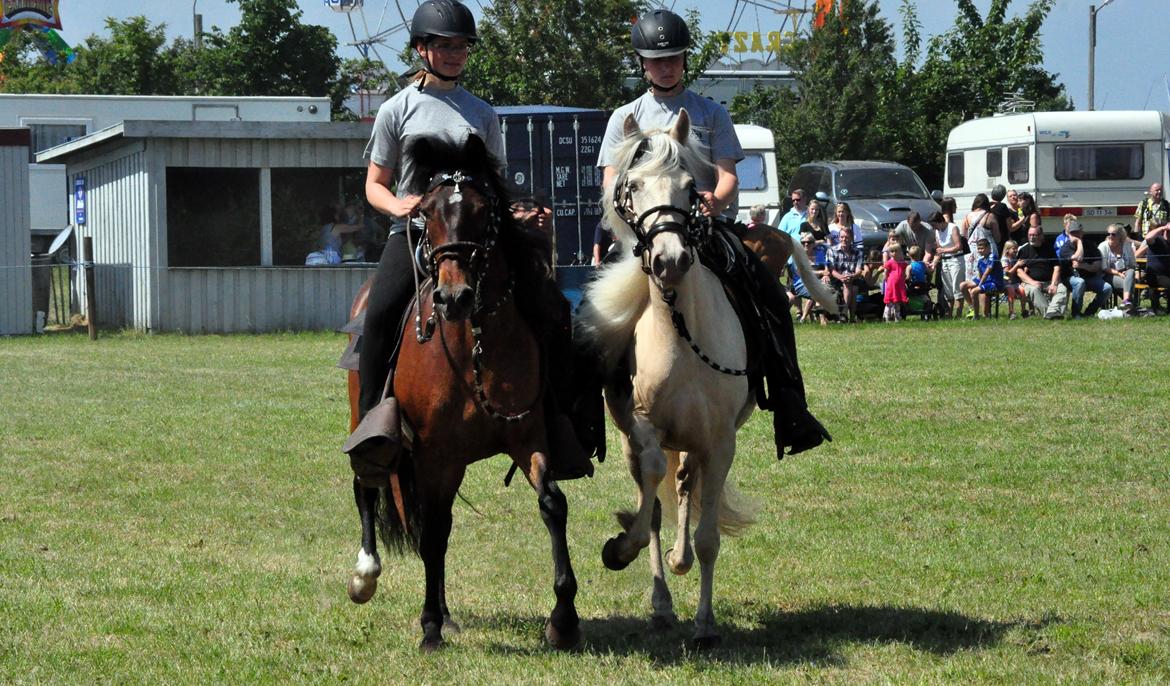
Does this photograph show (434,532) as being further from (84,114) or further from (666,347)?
(84,114)

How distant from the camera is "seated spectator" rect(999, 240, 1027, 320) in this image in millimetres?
24922

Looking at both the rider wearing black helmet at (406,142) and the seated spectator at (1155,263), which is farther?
the seated spectator at (1155,263)

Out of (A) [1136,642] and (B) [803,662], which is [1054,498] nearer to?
(A) [1136,642]

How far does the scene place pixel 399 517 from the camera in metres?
7.79

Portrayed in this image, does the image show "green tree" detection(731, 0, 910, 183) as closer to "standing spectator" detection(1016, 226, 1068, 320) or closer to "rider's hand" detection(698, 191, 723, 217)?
"standing spectator" detection(1016, 226, 1068, 320)

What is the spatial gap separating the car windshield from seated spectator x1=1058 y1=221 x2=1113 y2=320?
8.96m

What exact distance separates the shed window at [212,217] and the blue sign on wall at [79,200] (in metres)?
5.43

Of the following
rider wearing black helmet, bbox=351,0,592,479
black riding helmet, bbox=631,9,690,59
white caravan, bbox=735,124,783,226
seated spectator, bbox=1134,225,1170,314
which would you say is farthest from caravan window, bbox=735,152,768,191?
rider wearing black helmet, bbox=351,0,592,479

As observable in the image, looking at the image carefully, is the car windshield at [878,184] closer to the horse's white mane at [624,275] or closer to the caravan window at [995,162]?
the caravan window at [995,162]

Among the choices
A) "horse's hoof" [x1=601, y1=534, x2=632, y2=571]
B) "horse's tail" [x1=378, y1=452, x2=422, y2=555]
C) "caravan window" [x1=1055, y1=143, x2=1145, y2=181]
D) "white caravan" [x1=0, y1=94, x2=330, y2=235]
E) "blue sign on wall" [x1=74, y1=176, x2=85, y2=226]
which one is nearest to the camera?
"horse's hoof" [x1=601, y1=534, x2=632, y2=571]

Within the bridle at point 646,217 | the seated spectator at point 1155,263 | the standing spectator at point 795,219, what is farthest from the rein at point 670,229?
the seated spectator at point 1155,263

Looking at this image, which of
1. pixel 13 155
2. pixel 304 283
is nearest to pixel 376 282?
pixel 304 283

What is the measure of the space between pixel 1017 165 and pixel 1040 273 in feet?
34.8

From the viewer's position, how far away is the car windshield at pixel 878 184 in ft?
111
